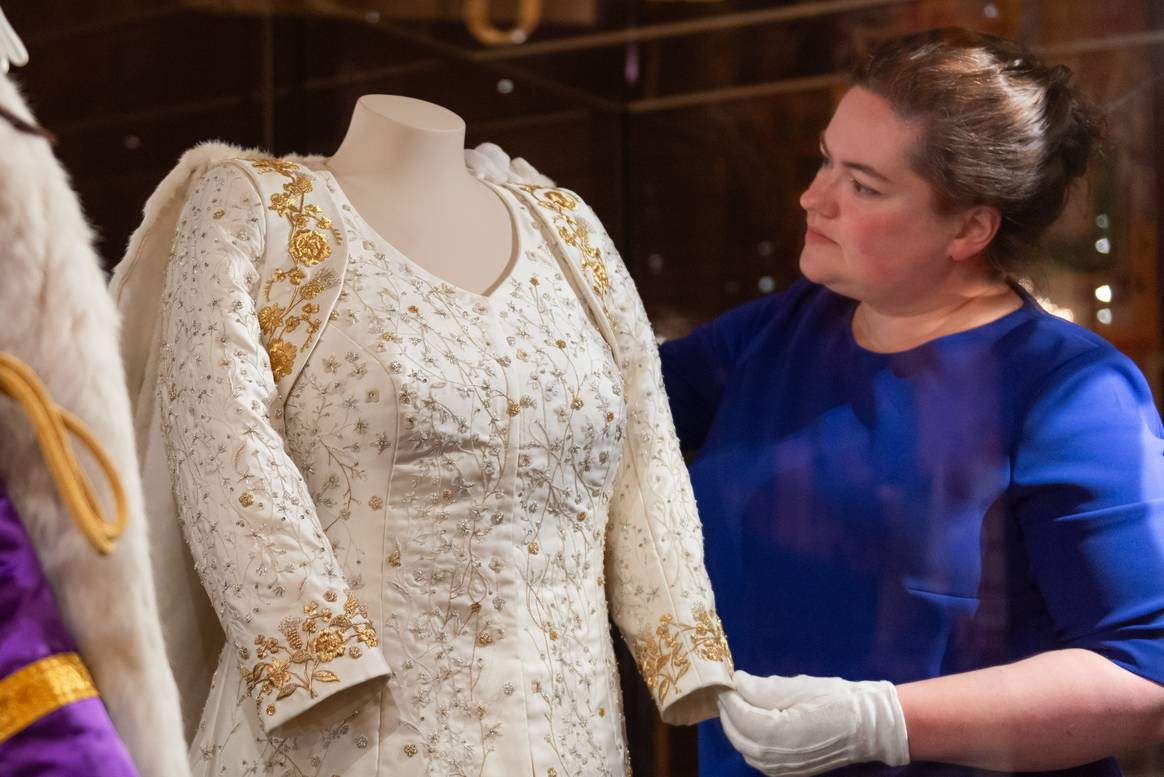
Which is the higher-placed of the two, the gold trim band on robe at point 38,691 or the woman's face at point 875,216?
the woman's face at point 875,216

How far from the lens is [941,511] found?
1.15 meters

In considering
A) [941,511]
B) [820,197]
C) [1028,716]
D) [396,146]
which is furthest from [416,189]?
[1028,716]

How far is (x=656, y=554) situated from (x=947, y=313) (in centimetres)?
34

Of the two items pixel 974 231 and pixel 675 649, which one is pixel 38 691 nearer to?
pixel 675 649

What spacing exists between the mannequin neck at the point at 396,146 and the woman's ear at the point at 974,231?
1.44 ft

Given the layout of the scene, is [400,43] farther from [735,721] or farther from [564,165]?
[735,721]

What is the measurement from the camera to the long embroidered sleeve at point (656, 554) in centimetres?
108

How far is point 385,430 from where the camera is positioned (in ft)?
3.13

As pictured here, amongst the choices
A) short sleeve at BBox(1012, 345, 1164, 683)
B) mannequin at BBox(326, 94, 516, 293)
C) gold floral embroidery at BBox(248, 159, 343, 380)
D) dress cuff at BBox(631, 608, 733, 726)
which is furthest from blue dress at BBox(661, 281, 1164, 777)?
gold floral embroidery at BBox(248, 159, 343, 380)

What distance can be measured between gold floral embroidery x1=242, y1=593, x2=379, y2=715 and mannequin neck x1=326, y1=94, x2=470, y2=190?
35 cm

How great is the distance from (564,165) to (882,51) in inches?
12.1

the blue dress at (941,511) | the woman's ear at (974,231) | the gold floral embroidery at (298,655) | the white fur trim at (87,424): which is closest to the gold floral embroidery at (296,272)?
the gold floral embroidery at (298,655)

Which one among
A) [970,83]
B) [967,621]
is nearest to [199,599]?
[967,621]

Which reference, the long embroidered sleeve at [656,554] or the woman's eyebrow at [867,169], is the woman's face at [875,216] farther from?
the long embroidered sleeve at [656,554]
